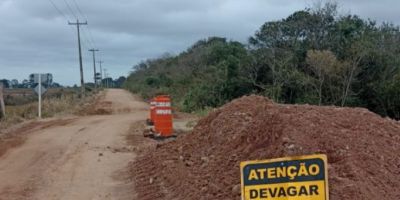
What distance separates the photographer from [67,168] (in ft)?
38.2

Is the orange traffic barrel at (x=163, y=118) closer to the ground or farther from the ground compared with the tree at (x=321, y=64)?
Answer: closer to the ground

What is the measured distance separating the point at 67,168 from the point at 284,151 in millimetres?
6366

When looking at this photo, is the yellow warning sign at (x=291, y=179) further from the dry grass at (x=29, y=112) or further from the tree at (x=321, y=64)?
the tree at (x=321, y=64)

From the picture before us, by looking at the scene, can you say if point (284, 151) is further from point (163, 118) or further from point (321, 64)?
point (321, 64)

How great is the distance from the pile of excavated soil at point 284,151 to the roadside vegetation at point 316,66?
19.8m

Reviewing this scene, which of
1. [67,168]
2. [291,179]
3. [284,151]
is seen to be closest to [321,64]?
[67,168]

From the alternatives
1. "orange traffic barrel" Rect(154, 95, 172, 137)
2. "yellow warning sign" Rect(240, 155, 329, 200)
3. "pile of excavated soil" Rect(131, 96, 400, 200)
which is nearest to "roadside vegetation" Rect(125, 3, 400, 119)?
"orange traffic barrel" Rect(154, 95, 172, 137)

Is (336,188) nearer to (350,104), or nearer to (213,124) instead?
(213,124)

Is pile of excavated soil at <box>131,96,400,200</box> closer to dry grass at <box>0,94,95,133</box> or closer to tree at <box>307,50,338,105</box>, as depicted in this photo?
dry grass at <box>0,94,95,133</box>

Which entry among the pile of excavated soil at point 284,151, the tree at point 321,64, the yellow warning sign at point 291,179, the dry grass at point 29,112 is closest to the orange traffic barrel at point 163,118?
the pile of excavated soil at point 284,151

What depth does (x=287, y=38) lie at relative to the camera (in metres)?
33.5

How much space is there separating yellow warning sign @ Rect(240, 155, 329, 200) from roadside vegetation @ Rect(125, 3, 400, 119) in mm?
25358

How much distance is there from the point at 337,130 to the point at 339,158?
93cm

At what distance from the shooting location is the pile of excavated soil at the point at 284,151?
6.12 m
